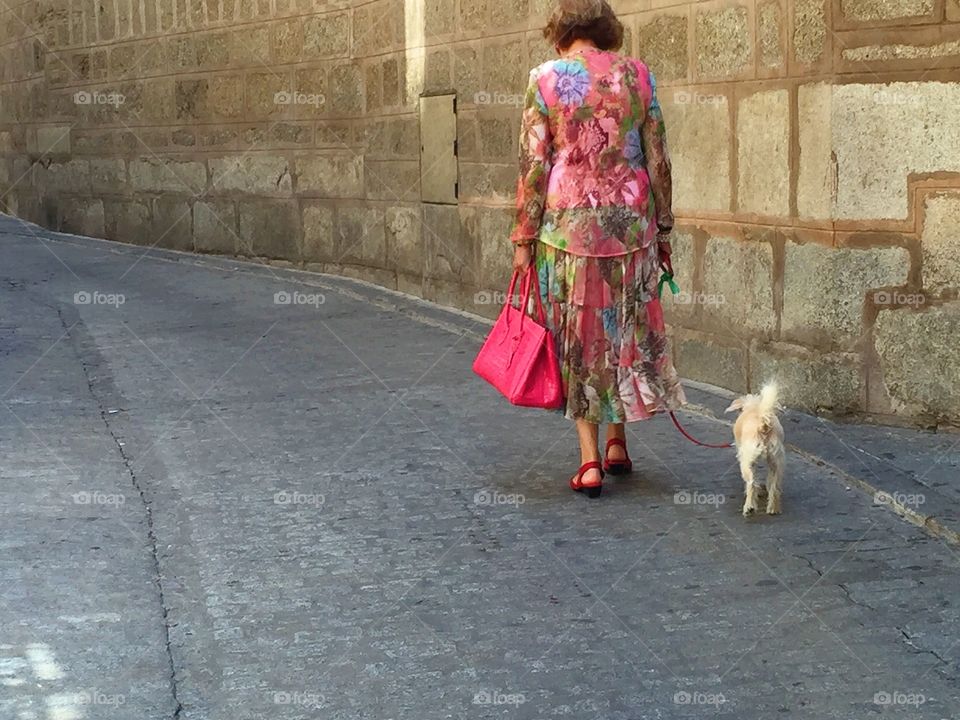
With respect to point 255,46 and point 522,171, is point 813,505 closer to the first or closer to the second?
point 522,171

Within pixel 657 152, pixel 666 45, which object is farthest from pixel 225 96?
pixel 657 152

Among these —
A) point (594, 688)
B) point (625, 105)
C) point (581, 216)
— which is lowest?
point (594, 688)

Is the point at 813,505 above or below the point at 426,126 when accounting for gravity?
below

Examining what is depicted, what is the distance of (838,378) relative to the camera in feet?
22.6

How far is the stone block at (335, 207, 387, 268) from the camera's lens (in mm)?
11602

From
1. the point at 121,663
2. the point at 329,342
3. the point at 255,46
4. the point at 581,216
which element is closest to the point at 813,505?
the point at 581,216

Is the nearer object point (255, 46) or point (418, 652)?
point (418, 652)

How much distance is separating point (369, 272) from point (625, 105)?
20.7 feet
